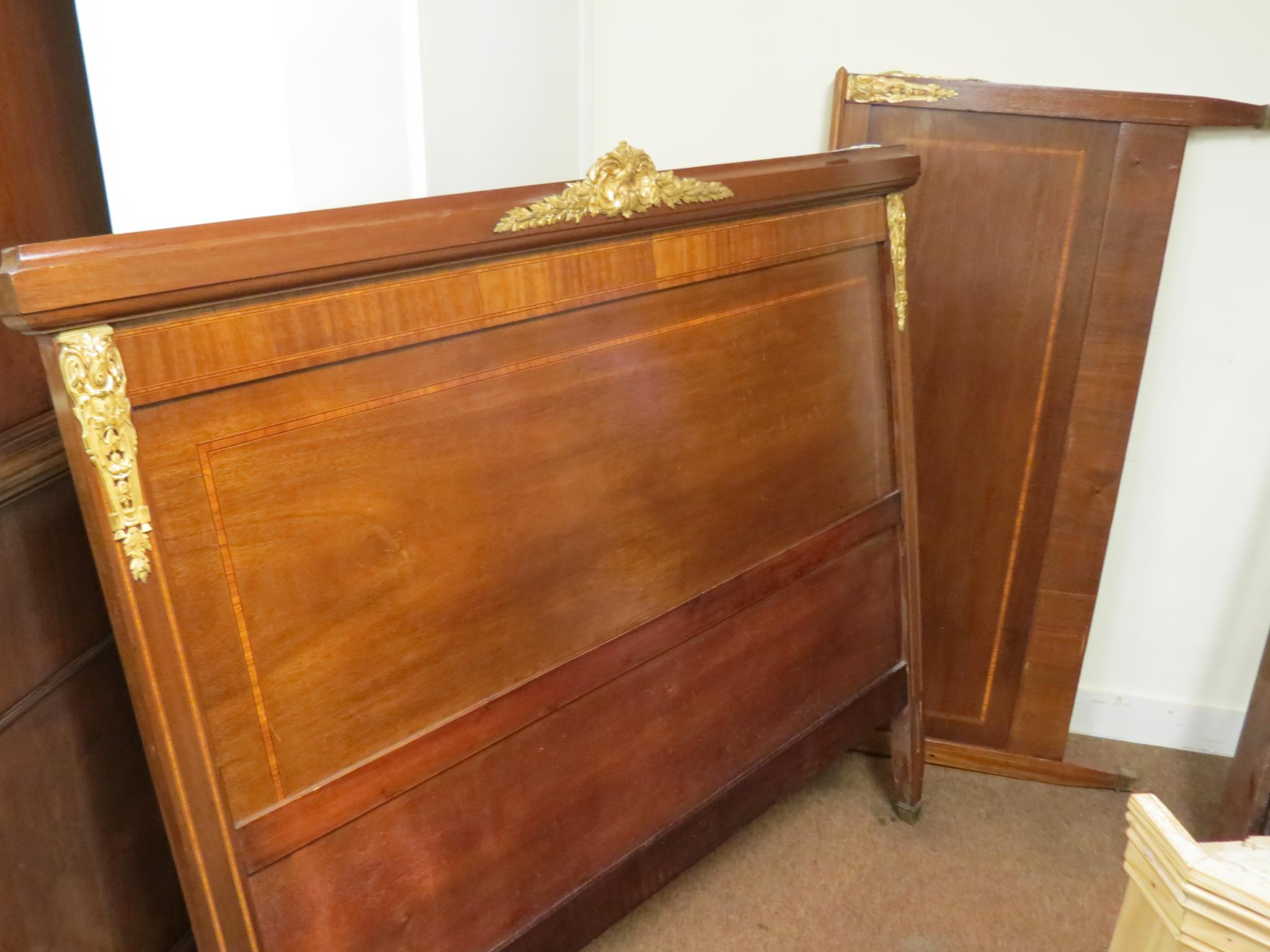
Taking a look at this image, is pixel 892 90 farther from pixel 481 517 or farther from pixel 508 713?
pixel 508 713

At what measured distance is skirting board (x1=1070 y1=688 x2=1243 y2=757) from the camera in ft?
7.32

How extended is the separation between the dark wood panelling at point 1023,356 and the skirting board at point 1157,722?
0.22 metres

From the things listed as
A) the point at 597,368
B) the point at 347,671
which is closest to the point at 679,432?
the point at 597,368

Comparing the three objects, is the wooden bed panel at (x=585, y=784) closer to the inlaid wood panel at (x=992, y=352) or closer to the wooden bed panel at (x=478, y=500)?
the wooden bed panel at (x=478, y=500)

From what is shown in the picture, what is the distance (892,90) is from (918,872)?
56.3 inches

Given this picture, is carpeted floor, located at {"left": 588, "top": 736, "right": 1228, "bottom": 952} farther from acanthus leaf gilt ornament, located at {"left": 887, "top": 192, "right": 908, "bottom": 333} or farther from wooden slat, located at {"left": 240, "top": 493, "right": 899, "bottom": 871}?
acanthus leaf gilt ornament, located at {"left": 887, "top": 192, "right": 908, "bottom": 333}

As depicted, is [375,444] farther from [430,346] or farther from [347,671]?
[347,671]

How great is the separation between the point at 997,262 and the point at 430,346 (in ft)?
3.98

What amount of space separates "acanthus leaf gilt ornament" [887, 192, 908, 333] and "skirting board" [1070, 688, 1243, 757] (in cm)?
110

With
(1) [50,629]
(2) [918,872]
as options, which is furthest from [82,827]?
(2) [918,872]

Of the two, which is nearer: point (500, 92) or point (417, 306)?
point (417, 306)

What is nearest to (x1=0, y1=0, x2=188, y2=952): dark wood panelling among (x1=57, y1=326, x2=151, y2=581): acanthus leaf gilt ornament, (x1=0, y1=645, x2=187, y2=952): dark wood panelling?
(x1=0, y1=645, x2=187, y2=952): dark wood panelling

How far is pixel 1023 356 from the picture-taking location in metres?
1.89

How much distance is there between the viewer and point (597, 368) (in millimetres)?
1229
